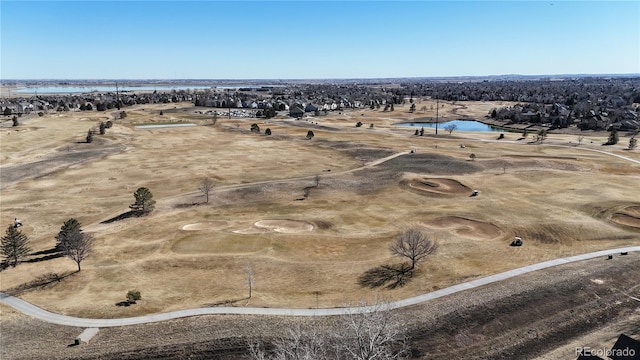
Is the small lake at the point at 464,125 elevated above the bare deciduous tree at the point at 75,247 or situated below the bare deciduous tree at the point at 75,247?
above

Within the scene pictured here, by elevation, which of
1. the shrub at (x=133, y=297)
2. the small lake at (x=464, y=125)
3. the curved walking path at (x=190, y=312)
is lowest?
the curved walking path at (x=190, y=312)

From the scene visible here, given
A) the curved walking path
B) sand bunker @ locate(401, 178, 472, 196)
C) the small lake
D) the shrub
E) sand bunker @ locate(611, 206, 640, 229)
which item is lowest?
the curved walking path

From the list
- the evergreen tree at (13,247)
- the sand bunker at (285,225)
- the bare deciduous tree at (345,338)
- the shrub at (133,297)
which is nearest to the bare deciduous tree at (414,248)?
the bare deciduous tree at (345,338)

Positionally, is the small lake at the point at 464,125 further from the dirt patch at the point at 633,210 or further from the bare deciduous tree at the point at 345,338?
the bare deciduous tree at the point at 345,338

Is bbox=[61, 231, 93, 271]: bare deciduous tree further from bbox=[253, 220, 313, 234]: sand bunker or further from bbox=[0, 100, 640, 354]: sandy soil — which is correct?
Result: bbox=[253, 220, 313, 234]: sand bunker

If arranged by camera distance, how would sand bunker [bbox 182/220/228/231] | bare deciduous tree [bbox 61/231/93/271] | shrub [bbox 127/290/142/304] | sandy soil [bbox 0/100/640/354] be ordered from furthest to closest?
sand bunker [bbox 182/220/228/231], bare deciduous tree [bbox 61/231/93/271], sandy soil [bbox 0/100/640/354], shrub [bbox 127/290/142/304]

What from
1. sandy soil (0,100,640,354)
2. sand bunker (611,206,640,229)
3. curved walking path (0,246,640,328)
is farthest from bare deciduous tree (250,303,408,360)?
sand bunker (611,206,640,229)

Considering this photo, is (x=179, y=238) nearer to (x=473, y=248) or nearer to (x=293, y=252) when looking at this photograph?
(x=293, y=252)
